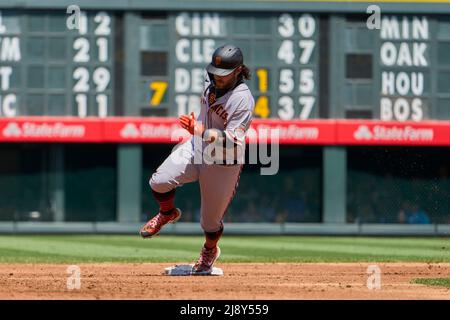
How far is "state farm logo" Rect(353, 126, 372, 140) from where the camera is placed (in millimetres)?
35062

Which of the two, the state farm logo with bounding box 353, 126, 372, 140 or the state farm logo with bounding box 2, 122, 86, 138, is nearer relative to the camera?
the state farm logo with bounding box 2, 122, 86, 138

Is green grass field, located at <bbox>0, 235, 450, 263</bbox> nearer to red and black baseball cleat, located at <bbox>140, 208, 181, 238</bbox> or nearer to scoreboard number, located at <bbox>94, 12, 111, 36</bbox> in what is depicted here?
red and black baseball cleat, located at <bbox>140, 208, 181, 238</bbox>

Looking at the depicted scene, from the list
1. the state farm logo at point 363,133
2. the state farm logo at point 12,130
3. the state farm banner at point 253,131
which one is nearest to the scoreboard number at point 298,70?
the state farm banner at point 253,131

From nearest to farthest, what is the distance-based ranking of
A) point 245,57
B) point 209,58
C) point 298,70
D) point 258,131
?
point 209,58 → point 245,57 → point 258,131 → point 298,70

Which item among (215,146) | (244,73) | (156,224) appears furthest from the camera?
(156,224)

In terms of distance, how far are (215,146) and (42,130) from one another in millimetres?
23042

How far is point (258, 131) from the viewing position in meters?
34.3

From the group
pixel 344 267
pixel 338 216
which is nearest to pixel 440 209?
pixel 338 216

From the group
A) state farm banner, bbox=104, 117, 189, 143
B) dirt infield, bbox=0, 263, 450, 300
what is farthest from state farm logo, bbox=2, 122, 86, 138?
dirt infield, bbox=0, 263, 450, 300

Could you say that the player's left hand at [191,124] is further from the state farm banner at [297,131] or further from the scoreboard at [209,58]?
the state farm banner at [297,131]

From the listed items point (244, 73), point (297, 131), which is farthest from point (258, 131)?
point (244, 73)

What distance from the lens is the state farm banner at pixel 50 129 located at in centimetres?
3428

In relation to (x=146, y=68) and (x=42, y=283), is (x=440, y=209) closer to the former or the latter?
(x=146, y=68)

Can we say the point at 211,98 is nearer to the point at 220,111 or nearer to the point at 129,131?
the point at 220,111
